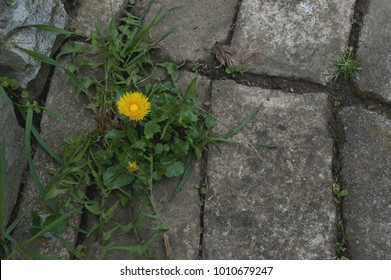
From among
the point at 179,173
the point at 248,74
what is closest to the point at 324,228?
the point at 179,173

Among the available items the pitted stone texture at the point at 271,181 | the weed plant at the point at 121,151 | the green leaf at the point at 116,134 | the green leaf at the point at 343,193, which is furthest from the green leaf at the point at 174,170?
the green leaf at the point at 343,193

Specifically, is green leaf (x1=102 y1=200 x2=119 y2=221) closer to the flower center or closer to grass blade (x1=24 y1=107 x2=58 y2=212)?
grass blade (x1=24 y1=107 x2=58 y2=212)

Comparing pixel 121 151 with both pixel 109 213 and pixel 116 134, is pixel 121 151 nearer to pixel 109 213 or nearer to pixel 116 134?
pixel 116 134

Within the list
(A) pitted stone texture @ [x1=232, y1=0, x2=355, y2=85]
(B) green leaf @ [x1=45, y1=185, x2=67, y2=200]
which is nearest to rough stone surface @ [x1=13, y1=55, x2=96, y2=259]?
(B) green leaf @ [x1=45, y1=185, x2=67, y2=200]

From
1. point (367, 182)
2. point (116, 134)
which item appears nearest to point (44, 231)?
point (116, 134)

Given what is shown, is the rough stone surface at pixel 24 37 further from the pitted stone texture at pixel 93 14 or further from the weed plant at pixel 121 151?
the pitted stone texture at pixel 93 14

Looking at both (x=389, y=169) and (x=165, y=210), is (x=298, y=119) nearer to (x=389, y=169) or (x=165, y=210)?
(x=389, y=169)
